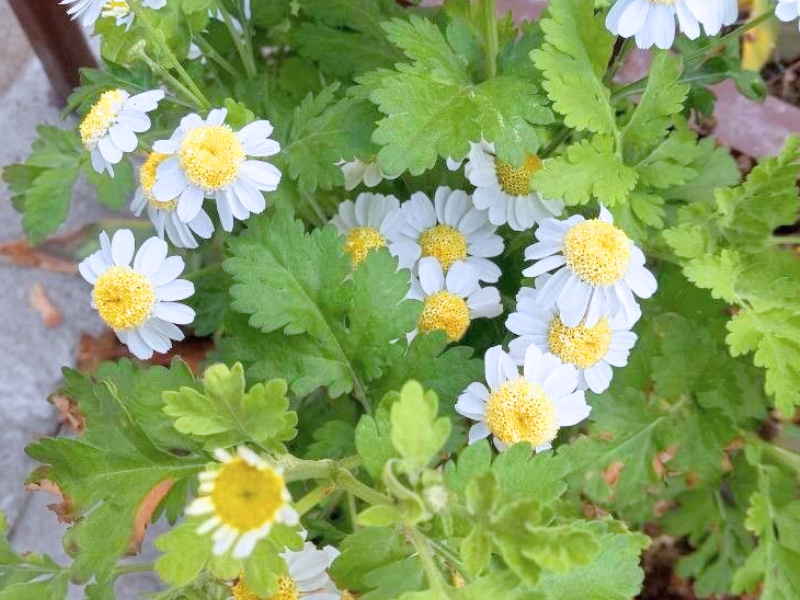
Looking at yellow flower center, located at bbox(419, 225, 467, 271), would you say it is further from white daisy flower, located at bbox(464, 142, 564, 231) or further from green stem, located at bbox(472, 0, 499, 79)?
green stem, located at bbox(472, 0, 499, 79)

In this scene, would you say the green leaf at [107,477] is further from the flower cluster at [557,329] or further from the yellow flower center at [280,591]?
the flower cluster at [557,329]

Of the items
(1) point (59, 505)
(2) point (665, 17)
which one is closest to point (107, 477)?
(1) point (59, 505)

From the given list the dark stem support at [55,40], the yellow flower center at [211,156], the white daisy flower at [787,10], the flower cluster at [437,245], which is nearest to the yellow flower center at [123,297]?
the yellow flower center at [211,156]

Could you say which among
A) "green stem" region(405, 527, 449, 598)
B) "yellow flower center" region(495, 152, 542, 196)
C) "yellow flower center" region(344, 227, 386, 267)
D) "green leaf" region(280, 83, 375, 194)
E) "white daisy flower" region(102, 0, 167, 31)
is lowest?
"green stem" region(405, 527, 449, 598)

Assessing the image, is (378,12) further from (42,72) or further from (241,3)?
(42,72)

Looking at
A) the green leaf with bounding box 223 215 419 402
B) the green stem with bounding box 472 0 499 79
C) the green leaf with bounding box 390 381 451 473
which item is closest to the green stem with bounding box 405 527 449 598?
the green leaf with bounding box 390 381 451 473

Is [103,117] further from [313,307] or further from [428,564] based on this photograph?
[428,564]
